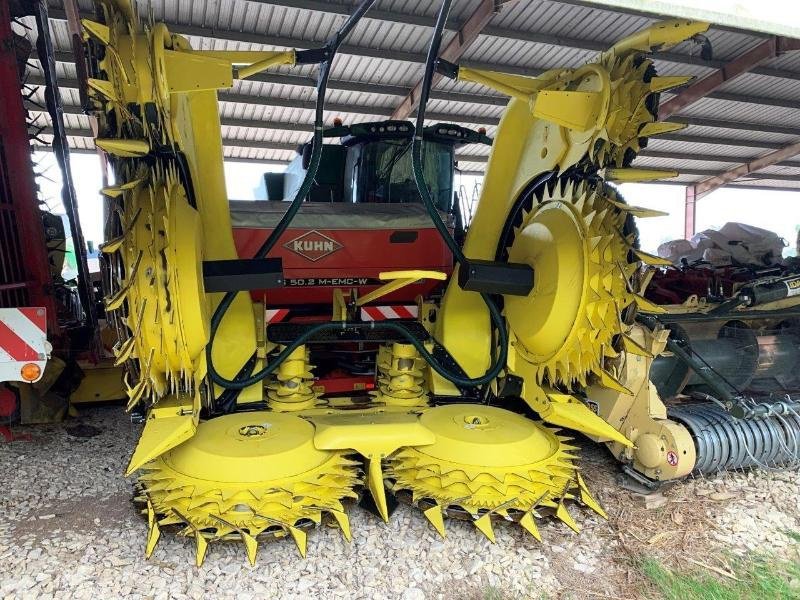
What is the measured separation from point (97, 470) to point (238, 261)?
1574 millimetres

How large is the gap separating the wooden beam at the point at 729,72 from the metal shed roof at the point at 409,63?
0.13m

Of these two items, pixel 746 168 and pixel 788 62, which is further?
pixel 746 168

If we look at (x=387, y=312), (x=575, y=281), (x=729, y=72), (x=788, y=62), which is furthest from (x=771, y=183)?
(x=575, y=281)

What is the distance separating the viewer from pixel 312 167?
7.80 ft

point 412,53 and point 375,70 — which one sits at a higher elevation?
point 412,53

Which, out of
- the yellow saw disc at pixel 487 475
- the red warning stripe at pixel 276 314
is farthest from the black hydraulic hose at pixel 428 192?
the red warning stripe at pixel 276 314

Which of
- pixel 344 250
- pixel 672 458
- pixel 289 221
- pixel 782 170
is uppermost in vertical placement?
pixel 782 170

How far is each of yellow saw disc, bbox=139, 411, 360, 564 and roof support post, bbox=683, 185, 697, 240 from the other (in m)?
17.7

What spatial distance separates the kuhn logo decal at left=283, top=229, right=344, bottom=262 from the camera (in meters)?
3.08

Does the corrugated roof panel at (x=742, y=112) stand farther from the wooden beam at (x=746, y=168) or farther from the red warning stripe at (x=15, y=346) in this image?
the red warning stripe at (x=15, y=346)

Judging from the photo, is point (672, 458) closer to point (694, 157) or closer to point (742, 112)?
point (742, 112)

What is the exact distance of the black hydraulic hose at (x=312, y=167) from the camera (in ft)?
7.50

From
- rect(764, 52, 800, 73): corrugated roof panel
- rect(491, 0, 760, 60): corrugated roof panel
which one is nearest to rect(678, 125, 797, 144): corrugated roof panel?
rect(764, 52, 800, 73): corrugated roof panel

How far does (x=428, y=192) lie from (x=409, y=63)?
7.01 meters
